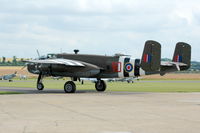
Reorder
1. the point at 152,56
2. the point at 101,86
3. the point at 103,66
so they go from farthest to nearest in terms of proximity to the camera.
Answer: the point at 101,86, the point at 103,66, the point at 152,56

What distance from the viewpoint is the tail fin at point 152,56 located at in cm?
2900

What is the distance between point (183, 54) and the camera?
3156cm

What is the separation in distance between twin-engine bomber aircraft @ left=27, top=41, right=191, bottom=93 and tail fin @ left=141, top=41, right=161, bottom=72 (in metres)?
0.07

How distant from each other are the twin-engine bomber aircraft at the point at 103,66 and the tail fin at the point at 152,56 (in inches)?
2.9

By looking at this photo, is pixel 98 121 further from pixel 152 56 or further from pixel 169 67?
pixel 169 67

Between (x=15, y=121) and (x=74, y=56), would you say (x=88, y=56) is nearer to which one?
(x=74, y=56)

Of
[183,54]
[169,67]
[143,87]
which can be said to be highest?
[183,54]

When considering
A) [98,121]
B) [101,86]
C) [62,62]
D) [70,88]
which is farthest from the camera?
[101,86]

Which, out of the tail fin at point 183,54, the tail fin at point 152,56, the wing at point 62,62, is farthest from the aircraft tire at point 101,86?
the tail fin at point 183,54

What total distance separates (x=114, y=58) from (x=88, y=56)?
2.33 metres

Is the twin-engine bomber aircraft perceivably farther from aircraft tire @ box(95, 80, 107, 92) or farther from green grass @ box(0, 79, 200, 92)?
green grass @ box(0, 79, 200, 92)

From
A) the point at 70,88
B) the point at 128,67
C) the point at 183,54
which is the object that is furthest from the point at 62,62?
the point at 183,54

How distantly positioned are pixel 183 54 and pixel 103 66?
650 cm

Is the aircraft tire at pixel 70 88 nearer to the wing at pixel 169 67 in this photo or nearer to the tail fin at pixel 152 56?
the tail fin at pixel 152 56
